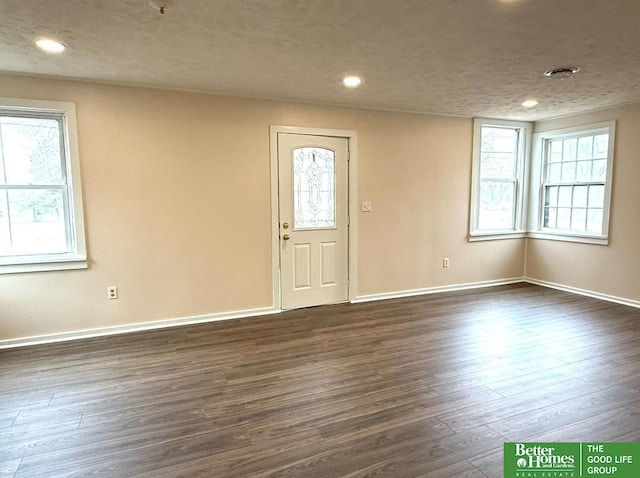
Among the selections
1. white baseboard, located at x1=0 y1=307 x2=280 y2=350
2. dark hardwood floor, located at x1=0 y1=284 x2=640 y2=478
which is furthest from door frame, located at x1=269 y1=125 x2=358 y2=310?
dark hardwood floor, located at x1=0 y1=284 x2=640 y2=478

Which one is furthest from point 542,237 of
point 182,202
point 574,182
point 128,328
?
point 128,328

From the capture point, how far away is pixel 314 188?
451 cm

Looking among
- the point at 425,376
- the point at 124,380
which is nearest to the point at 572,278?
the point at 425,376

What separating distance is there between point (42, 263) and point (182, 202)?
1295 mm

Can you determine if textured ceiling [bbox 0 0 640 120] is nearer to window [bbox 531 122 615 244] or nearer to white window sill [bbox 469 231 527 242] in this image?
window [bbox 531 122 615 244]

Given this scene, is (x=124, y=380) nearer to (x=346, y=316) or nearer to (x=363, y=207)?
(x=346, y=316)

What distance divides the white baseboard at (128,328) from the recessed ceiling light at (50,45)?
2.38 m

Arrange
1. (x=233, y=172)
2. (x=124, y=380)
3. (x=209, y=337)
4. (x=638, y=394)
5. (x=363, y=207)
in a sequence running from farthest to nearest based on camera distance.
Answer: (x=363, y=207) → (x=233, y=172) → (x=209, y=337) → (x=124, y=380) → (x=638, y=394)

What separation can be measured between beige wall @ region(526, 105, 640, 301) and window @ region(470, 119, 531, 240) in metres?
0.64

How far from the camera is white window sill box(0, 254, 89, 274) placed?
135 inches

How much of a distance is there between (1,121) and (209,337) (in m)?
2.54

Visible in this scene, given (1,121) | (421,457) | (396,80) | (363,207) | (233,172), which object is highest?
(396,80)

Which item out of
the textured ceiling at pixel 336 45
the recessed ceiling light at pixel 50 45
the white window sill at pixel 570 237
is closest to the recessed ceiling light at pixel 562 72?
the textured ceiling at pixel 336 45

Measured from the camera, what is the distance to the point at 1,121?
337cm
